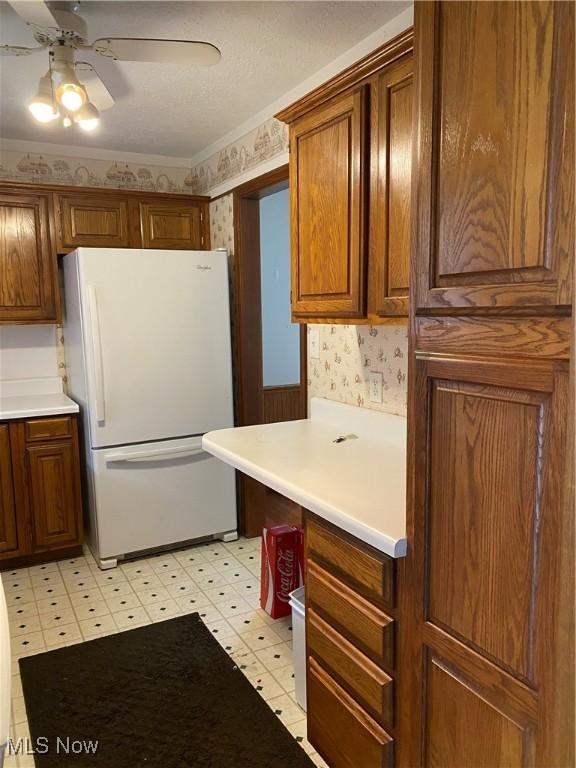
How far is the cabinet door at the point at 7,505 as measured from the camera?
2.98 m

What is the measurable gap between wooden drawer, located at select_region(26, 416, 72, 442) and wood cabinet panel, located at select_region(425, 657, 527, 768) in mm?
2439

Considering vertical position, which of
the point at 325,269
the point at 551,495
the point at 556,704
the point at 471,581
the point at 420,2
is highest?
the point at 420,2

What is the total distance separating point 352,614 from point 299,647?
62cm

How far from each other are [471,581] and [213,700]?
1.40m

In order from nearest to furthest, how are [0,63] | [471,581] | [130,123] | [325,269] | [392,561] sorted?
1. [471,581]
2. [392,561]
3. [325,269]
4. [0,63]
5. [130,123]

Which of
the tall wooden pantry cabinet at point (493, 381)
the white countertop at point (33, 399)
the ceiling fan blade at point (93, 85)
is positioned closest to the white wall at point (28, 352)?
the white countertop at point (33, 399)

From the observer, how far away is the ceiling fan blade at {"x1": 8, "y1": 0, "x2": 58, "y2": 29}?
1.53 meters

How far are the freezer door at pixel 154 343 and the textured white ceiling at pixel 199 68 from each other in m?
0.71

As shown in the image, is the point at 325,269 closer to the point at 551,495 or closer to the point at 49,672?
the point at 551,495

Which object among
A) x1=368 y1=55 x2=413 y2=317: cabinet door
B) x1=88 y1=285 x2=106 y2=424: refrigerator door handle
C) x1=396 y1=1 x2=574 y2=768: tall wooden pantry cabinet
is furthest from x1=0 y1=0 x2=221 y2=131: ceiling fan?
x1=88 y1=285 x2=106 y2=424: refrigerator door handle

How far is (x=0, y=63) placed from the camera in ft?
7.32

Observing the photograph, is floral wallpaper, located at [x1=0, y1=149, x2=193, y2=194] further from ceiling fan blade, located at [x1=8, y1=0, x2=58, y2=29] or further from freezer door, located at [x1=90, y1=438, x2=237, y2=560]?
ceiling fan blade, located at [x1=8, y1=0, x2=58, y2=29]

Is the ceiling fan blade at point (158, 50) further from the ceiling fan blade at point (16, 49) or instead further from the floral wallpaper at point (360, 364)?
the floral wallpaper at point (360, 364)

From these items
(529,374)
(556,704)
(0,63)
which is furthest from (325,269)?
(0,63)
